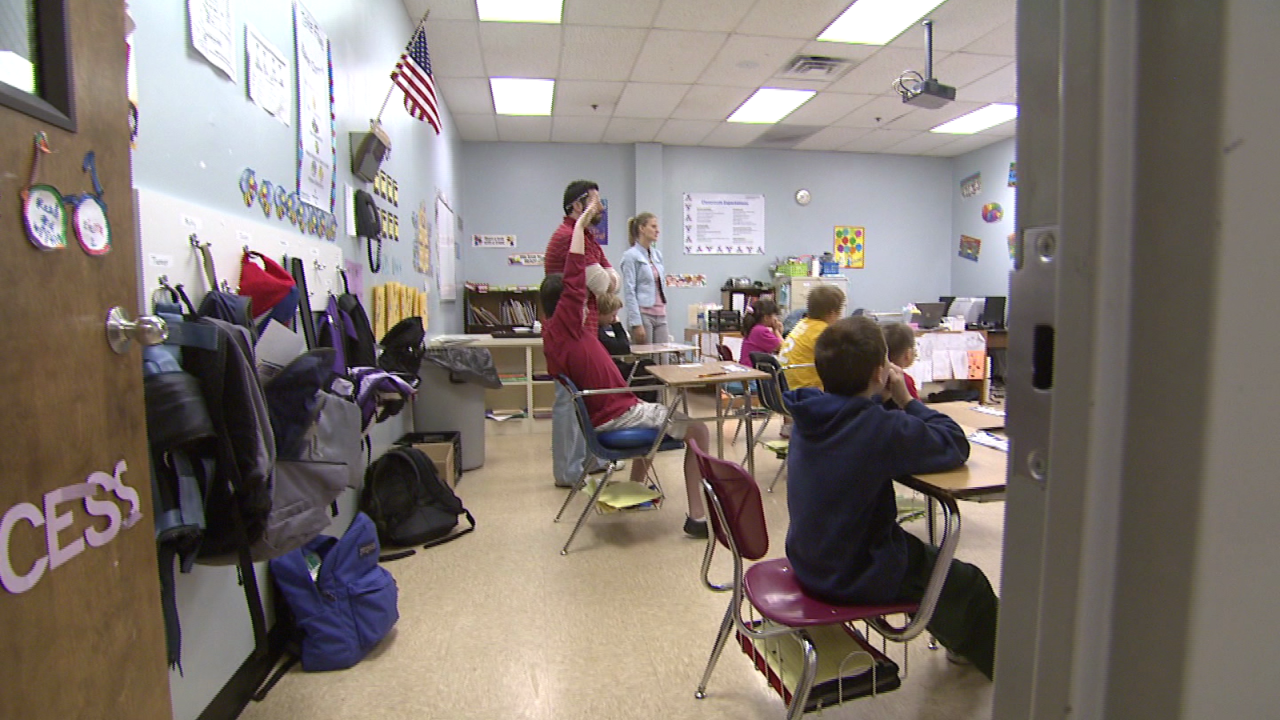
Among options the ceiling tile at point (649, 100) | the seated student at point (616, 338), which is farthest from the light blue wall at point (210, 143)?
the ceiling tile at point (649, 100)

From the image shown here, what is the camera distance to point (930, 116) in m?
5.90

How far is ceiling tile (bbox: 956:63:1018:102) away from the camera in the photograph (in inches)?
190

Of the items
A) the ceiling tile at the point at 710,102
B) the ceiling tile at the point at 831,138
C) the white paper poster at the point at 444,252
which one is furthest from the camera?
the ceiling tile at the point at 831,138

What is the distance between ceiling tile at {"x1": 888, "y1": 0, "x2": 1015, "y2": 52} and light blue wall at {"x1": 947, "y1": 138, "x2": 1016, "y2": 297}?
282cm

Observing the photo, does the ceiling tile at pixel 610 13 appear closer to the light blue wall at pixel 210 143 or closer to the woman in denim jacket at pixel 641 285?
the woman in denim jacket at pixel 641 285

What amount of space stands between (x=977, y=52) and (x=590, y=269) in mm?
3591

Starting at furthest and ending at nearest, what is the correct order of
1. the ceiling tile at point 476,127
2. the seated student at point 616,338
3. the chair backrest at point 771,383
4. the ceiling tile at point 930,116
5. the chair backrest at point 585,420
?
the ceiling tile at point 476,127 → the ceiling tile at point 930,116 → the seated student at point 616,338 → the chair backrest at point 771,383 → the chair backrest at point 585,420

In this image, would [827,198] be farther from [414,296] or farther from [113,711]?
[113,711]

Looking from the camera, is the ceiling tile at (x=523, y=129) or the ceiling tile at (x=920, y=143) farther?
the ceiling tile at (x=920, y=143)

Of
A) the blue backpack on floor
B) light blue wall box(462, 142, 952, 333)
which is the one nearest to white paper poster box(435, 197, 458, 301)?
light blue wall box(462, 142, 952, 333)

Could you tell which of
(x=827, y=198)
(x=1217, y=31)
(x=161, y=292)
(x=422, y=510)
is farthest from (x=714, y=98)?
(x=1217, y=31)

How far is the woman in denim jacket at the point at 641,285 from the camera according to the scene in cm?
430

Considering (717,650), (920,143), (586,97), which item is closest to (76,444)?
(717,650)

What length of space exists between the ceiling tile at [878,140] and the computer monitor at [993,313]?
1980mm
